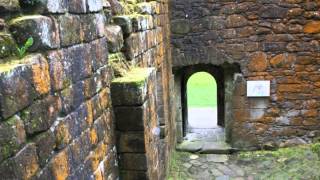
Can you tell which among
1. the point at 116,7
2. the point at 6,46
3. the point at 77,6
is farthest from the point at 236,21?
the point at 6,46

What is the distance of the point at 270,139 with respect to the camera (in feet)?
24.2

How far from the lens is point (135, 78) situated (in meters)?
3.03

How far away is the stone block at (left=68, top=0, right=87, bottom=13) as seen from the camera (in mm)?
2160

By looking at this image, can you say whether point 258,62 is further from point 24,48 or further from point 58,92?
point 24,48

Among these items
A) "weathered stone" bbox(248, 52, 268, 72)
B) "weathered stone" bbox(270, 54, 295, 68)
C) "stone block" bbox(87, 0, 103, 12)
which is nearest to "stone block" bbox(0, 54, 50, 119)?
"stone block" bbox(87, 0, 103, 12)

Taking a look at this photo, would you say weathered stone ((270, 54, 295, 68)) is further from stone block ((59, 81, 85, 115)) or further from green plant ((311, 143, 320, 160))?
stone block ((59, 81, 85, 115))

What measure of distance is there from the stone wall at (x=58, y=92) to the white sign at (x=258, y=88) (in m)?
4.33

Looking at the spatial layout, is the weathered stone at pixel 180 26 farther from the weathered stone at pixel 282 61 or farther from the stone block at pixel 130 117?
the stone block at pixel 130 117

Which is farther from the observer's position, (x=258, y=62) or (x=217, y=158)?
(x=217, y=158)

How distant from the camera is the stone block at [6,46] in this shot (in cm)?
161

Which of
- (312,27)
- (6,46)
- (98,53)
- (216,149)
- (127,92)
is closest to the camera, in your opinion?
(6,46)

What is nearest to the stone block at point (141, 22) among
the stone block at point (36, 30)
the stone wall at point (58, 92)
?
the stone wall at point (58, 92)

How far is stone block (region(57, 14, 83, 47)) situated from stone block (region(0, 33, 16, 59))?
363mm

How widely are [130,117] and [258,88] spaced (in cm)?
461
